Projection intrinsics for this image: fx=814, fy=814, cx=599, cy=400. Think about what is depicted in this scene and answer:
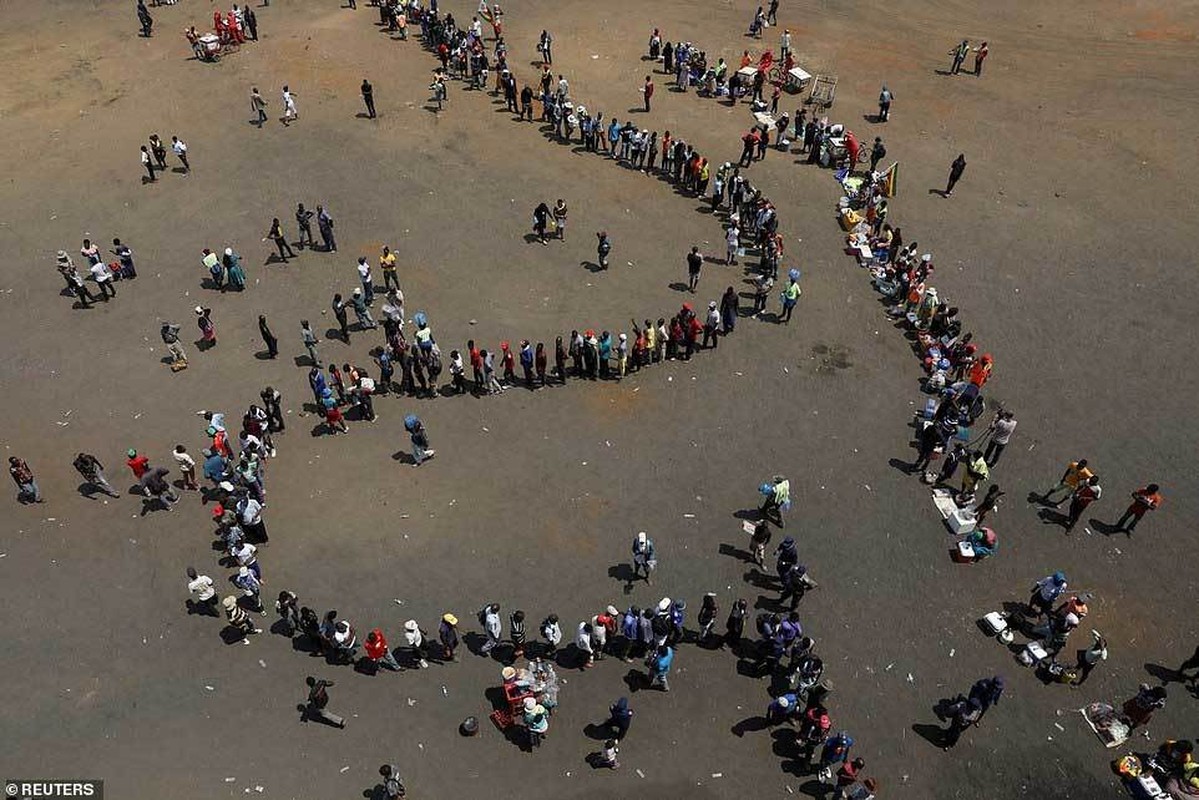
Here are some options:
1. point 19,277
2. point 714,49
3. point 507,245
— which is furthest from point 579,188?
point 19,277

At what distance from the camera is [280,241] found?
27.1m

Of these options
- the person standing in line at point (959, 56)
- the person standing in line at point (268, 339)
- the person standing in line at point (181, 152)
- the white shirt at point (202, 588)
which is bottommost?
the white shirt at point (202, 588)

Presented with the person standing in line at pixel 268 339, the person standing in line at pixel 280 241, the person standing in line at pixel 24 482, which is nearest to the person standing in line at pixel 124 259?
the person standing in line at pixel 280 241

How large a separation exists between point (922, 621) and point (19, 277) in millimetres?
29196

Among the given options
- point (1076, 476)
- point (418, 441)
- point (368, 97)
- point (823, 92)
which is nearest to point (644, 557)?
point (418, 441)

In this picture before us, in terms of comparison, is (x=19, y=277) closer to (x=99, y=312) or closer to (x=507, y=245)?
(x=99, y=312)

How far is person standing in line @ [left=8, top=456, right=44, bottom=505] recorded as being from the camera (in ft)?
62.7

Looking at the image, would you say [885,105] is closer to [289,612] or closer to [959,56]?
[959,56]

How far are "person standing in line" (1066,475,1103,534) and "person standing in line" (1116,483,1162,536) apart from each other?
0.79 metres

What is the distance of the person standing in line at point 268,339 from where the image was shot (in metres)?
23.0

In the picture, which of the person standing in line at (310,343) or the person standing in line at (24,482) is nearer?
A: the person standing in line at (24,482)

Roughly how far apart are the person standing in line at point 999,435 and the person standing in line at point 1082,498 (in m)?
2.00

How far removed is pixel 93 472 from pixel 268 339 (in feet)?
18.9

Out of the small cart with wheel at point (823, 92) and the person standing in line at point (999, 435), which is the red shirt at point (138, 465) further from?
the small cart with wheel at point (823, 92)
